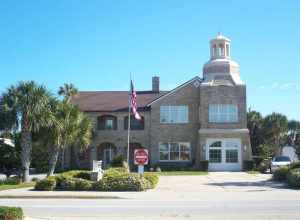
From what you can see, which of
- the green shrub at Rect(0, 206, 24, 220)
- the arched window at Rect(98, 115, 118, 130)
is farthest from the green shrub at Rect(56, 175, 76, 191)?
the arched window at Rect(98, 115, 118, 130)

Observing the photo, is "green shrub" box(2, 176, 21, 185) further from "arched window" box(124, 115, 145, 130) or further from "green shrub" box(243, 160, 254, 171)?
"green shrub" box(243, 160, 254, 171)

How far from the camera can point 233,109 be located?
157 ft

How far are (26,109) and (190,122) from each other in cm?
2117

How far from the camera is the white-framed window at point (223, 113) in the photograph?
47.6 metres

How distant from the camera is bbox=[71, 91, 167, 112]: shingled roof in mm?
50781

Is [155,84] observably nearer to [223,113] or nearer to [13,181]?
[223,113]

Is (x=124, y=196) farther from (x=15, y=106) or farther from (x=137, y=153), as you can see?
(x=15, y=106)

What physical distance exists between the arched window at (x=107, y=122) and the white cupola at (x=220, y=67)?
948 centimetres

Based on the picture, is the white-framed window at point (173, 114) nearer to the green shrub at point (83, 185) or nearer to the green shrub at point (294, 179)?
the green shrub at point (294, 179)

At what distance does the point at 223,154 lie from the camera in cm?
4728

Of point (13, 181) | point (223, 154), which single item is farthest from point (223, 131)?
point (13, 181)

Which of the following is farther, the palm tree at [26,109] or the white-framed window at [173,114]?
the white-framed window at [173,114]

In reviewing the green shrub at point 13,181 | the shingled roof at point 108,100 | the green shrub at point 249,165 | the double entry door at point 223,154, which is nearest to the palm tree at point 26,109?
the green shrub at point 13,181

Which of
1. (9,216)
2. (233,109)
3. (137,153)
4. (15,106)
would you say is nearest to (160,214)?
(9,216)
